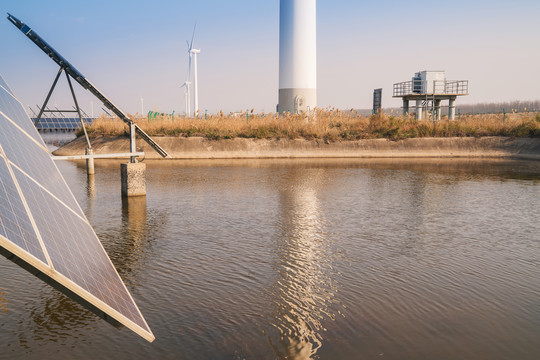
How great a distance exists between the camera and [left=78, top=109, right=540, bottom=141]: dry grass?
3119 centimetres

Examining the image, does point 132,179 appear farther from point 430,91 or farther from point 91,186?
point 430,91

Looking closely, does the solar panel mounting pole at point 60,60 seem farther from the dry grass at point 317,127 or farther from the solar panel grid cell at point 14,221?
the dry grass at point 317,127

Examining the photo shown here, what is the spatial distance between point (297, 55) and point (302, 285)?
32863mm

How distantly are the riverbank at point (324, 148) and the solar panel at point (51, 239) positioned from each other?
938 inches

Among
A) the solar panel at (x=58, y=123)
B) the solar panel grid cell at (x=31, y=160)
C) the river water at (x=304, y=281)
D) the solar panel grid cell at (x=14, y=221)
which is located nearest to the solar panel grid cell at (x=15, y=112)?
the solar panel grid cell at (x=31, y=160)

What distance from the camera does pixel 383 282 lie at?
24.5ft

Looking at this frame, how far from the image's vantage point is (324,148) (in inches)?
1221

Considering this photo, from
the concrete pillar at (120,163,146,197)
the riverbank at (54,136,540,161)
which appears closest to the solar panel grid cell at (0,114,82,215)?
the concrete pillar at (120,163,146,197)

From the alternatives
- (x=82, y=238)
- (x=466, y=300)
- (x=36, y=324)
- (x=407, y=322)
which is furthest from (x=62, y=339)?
(x=466, y=300)

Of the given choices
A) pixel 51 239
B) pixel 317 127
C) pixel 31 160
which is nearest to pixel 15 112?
pixel 31 160

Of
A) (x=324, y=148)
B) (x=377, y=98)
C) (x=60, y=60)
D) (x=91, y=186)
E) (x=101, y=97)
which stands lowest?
(x=91, y=186)

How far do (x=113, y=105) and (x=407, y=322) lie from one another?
12.1 meters

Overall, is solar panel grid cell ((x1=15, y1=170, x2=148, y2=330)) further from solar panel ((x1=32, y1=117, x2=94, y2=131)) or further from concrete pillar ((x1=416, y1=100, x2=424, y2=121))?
concrete pillar ((x1=416, y1=100, x2=424, y2=121))

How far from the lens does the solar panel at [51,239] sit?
3021 millimetres
